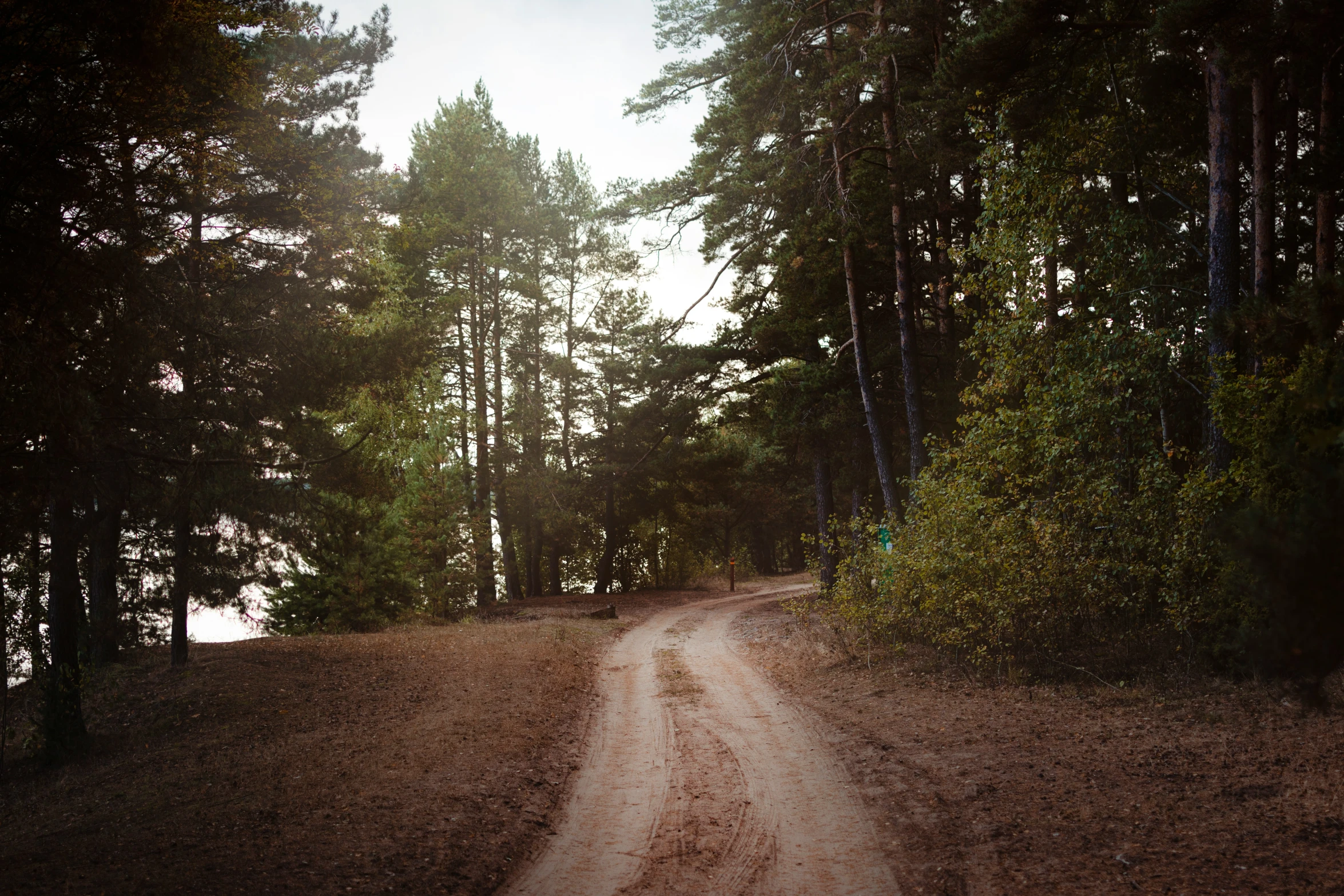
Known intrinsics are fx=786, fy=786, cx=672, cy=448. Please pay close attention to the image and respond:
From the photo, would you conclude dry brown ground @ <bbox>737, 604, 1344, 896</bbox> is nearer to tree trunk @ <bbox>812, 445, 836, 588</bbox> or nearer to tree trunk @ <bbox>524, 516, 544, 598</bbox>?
tree trunk @ <bbox>812, 445, 836, 588</bbox>

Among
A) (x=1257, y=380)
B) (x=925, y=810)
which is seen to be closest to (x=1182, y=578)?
(x=1257, y=380)

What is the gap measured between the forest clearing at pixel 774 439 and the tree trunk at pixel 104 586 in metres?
0.16

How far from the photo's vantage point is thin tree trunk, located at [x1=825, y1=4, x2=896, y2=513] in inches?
631

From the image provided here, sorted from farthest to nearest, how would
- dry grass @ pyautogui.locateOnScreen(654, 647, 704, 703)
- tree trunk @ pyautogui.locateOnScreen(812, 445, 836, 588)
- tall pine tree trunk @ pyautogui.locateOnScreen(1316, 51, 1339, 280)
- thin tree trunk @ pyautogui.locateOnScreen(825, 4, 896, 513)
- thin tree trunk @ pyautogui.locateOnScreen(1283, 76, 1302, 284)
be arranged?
tree trunk @ pyautogui.locateOnScreen(812, 445, 836, 588) < thin tree trunk @ pyautogui.locateOnScreen(825, 4, 896, 513) < thin tree trunk @ pyautogui.locateOnScreen(1283, 76, 1302, 284) < dry grass @ pyautogui.locateOnScreen(654, 647, 704, 703) < tall pine tree trunk @ pyautogui.locateOnScreen(1316, 51, 1339, 280)

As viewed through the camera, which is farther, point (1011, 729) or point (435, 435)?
point (435, 435)

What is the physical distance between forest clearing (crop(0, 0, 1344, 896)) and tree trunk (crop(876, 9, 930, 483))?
5.1 inches

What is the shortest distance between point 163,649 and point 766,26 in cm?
1777

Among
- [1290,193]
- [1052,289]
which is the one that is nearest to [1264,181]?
[1290,193]

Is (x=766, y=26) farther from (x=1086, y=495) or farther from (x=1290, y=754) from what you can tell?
(x=1290, y=754)

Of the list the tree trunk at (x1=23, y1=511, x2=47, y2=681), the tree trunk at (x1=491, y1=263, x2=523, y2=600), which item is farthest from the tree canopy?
the tree trunk at (x1=491, y1=263, x2=523, y2=600)

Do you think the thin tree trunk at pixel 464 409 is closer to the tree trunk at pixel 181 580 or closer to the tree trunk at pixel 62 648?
the tree trunk at pixel 181 580

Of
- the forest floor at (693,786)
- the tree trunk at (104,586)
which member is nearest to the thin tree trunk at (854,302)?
the forest floor at (693,786)

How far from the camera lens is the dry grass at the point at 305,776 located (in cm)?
537

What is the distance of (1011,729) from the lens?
27.0 feet
